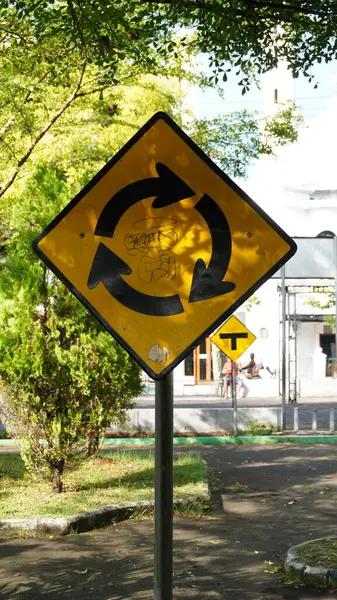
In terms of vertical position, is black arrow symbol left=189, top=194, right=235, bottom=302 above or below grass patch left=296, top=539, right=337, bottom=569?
above

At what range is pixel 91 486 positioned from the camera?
1355 centimetres

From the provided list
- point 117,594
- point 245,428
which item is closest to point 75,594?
point 117,594

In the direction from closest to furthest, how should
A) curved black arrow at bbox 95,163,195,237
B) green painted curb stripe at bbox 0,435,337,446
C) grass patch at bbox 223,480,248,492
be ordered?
1. curved black arrow at bbox 95,163,195,237
2. grass patch at bbox 223,480,248,492
3. green painted curb stripe at bbox 0,435,337,446

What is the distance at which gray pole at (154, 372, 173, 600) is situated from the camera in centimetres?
294

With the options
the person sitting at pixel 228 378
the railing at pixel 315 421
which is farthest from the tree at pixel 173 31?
the person sitting at pixel 228 378

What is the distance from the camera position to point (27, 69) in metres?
14.0

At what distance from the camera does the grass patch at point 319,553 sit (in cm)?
834

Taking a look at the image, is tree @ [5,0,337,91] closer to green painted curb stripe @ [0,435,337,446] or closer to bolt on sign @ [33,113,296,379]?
bolt on sign @ [33,113,296,379]

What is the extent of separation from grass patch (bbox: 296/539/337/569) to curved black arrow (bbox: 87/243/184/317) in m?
5.73

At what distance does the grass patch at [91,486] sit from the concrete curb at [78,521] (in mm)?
269

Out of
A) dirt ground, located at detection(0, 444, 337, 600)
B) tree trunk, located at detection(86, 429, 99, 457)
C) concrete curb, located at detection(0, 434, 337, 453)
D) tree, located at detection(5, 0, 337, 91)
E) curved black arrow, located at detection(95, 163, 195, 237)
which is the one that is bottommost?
dirt ground, located at detection(0, 444, 337, 600)

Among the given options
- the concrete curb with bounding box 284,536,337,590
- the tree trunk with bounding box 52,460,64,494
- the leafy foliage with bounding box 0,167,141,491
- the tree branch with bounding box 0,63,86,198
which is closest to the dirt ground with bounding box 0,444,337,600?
the concrete curb with bounding box 284,536,337,590

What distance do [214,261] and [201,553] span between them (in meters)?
6.98

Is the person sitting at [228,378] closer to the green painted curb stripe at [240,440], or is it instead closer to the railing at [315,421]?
the railing at [315,421]
